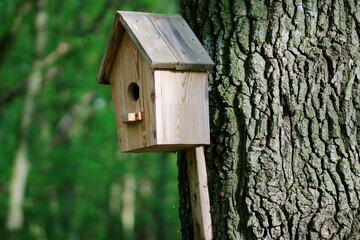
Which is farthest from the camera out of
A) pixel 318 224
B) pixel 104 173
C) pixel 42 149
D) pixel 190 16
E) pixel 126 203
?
pixel 126 203

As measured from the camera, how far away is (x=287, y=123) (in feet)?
7.86

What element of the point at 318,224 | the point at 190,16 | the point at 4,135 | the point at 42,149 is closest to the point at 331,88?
the point at 318,224

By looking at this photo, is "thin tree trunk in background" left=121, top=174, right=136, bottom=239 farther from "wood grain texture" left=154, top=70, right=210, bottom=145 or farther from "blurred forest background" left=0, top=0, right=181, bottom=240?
"wood grain texture" left=154, top=70, right=210, bottom=145

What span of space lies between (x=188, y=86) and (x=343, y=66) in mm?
833

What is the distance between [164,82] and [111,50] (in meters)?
0.57

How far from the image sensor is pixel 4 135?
1307 centimetres

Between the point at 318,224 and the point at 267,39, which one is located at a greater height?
the point at 267,39

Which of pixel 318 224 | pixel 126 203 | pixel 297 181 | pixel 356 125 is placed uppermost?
pixel 356 125

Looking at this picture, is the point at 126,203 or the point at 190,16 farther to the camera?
the point at 126,203

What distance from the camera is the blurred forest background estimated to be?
9.40 meters

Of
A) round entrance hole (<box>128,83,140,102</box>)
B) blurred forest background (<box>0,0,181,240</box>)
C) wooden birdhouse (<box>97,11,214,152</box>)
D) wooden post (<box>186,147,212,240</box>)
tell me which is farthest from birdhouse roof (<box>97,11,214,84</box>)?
blurred forest background (<box>0,0,181,240</box>)

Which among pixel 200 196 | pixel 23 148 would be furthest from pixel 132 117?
pixel 23 148

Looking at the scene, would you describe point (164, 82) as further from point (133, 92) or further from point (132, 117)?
point (133, 92)

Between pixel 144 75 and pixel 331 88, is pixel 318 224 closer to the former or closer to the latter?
pixel 331 88
